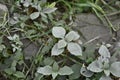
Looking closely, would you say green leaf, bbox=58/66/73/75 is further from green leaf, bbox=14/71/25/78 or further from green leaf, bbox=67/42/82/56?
green leaf, bbox=14/71/25/78

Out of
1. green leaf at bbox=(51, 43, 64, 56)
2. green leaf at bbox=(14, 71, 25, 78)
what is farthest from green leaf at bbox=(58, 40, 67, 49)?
green leaf at bbox=(14, 71, 25, 78)

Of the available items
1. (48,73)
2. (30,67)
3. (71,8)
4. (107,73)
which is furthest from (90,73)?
(71,8)

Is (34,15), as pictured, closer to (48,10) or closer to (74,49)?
(48,10)

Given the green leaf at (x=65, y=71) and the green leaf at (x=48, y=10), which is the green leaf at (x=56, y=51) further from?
the green leaf at (x=48, y=10)

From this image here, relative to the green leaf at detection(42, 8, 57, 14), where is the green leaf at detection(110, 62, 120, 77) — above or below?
below

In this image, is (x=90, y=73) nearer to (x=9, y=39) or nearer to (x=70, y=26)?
(x=70, y=26)

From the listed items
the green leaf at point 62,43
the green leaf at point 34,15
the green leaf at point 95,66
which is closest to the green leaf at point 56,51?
the green leaf at point 62,43
